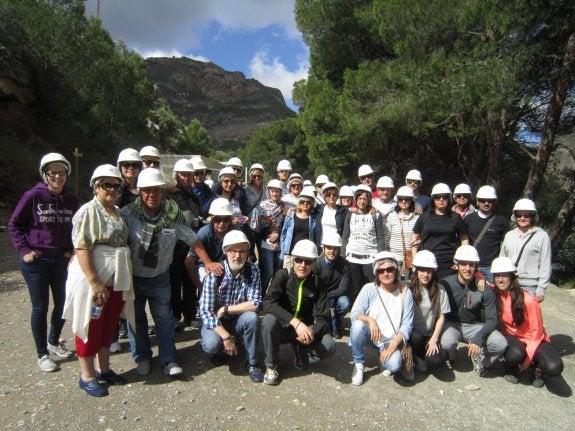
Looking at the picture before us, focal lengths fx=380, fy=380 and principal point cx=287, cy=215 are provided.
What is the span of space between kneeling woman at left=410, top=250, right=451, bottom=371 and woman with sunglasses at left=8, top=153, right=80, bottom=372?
3.23 m

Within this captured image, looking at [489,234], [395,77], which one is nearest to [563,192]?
[395,77]

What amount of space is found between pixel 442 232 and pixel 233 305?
249 centimetres

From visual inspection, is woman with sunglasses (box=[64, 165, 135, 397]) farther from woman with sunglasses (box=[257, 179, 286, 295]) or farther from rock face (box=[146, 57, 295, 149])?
rock face (box=[146, 57, 295, 149])

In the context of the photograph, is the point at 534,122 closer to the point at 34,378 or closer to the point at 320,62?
the point at 320,62

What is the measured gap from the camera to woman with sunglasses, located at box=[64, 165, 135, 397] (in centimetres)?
282

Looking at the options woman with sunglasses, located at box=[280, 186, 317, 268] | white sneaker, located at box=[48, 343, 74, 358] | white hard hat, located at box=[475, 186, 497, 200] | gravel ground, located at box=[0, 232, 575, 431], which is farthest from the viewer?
woman with sunglasses, located at box=[280, 186, 317, 268]

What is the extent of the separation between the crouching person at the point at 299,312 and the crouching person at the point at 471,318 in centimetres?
121

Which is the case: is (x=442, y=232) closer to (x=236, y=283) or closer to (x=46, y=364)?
(x=236, y=283)

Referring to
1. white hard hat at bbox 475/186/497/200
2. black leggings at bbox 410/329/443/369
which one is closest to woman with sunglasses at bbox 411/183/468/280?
white hard hat at bbox 475/186/497/200

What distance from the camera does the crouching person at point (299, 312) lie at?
11.1 feet

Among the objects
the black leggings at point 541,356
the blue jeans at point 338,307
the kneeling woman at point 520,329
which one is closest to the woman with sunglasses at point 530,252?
the kneeling woman at point 520,329

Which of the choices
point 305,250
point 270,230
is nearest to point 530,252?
point 305,250

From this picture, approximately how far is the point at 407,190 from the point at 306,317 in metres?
2.21

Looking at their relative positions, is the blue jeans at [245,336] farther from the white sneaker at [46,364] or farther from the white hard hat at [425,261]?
the white hard hat at [425,261]
